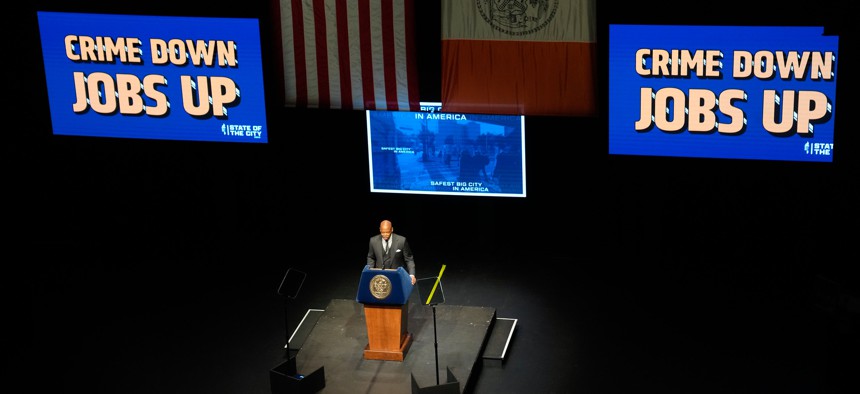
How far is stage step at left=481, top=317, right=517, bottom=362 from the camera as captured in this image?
10852 millimetres

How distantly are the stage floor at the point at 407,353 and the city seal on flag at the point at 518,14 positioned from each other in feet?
8.99

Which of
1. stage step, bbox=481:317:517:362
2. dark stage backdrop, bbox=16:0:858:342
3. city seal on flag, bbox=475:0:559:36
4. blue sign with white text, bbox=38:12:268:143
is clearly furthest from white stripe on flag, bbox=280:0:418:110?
stage step, bbox=481:317:517:362

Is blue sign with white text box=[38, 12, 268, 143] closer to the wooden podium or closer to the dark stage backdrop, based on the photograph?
the dark stage backdrop

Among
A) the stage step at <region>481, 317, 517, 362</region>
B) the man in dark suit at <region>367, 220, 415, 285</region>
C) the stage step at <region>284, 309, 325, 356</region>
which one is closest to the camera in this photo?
the stage step at <region>481, 317, 517, 362</region>

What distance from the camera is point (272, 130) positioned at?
1355 centimetres

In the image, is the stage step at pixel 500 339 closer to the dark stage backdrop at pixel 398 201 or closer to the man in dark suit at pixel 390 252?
the man in dark suit at pixel 390 252

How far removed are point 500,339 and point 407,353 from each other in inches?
Result: 36.9

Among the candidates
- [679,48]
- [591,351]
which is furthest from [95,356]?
[679,48]

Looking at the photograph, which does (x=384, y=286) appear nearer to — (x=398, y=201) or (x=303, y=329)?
(x=303, y=329)

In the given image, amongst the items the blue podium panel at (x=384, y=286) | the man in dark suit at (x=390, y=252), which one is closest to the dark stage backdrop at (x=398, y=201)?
the man in dark suit at (x=390, y=252)

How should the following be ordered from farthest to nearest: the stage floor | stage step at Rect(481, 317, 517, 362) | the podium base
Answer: stage step at Rect(481, 317, 517, 362) < the podium base < the stage floor

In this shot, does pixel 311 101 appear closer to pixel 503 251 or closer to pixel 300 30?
pixel 300 30

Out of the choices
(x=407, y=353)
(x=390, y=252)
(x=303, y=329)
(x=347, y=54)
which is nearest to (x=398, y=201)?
(x=347, y=54)

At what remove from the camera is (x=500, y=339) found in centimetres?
1116
